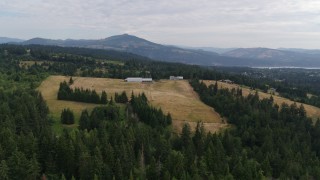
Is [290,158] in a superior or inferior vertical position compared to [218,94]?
inferior

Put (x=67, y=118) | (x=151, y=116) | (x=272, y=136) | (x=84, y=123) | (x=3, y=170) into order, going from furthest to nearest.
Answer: (x=151, y=116), (x=272, y=136), (x=67, y=118), (x=84, y=123), (x=3, y=170)

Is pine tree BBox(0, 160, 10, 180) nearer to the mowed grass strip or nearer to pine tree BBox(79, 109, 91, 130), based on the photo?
the mowed grass strip

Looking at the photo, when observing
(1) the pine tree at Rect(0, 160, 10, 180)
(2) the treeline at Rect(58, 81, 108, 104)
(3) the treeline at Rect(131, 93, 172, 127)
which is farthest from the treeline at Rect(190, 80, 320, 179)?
(1) the pine tree at Rect(0, 160, 10, 180)

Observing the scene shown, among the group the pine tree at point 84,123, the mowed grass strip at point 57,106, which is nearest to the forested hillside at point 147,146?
the pine tree at point 84,123

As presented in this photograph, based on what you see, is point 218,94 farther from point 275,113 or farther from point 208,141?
point 208,141

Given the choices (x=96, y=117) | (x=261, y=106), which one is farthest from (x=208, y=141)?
(x=261, y=106)

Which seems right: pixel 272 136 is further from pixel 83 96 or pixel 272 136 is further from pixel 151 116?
pixel 83 96

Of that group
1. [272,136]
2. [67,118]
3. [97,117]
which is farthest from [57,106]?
[272,136]

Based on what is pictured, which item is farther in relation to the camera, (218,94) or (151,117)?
(218,94)
